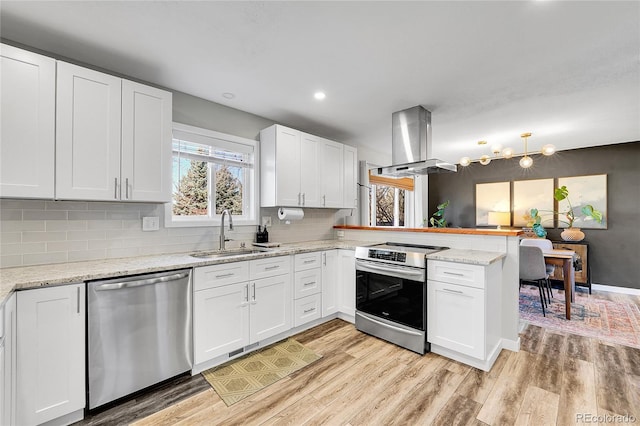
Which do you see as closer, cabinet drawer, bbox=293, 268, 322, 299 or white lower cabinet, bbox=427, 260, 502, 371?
white lower cabinet, bbox=427, 260, 502, 371

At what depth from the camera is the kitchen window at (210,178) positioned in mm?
2783

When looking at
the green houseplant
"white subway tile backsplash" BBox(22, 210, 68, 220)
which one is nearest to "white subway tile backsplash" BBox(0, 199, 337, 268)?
"white subway tile backsplash" BBox(22, 210, 68, 220)

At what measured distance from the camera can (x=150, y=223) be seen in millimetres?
2533

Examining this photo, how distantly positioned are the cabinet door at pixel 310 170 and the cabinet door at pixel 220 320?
140 cm

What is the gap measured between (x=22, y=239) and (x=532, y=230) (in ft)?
22.6

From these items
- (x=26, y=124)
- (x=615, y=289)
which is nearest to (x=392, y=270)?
(x=26, y=124)

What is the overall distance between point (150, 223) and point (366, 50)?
230cm

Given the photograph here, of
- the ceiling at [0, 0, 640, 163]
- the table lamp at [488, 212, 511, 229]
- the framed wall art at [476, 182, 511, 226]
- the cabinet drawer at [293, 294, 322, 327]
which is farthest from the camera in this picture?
the framed wall art at [476, 182, 511, 226]

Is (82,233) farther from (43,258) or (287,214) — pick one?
(287,214)

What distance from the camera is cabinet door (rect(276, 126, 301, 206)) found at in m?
3.18

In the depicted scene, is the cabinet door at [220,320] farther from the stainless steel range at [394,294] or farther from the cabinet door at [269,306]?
the stainless steel range at [394,294]

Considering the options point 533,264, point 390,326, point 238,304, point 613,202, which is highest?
point 613,202

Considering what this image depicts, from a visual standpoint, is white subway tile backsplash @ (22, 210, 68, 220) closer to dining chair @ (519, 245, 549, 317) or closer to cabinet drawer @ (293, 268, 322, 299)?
cabinet drawer @ (293, 268, 322, 299)

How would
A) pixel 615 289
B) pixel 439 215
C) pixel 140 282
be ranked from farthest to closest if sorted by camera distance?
pixel 439 215 < pixel 615 289 < pixel 140 282
